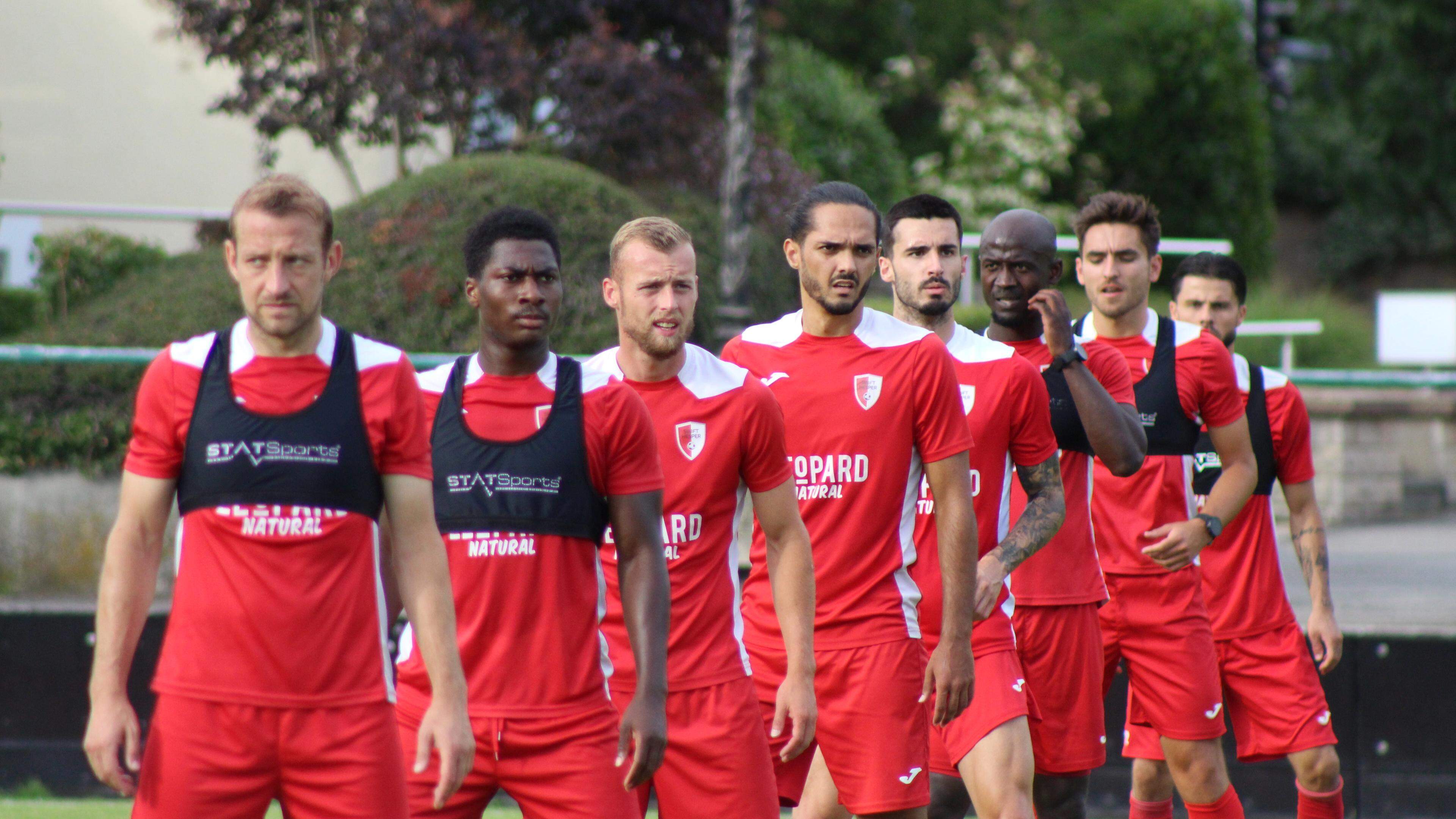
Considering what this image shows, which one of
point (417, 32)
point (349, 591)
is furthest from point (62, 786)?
point (417, 32)

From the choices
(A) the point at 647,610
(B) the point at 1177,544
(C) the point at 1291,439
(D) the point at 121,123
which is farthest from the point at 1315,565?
(D) the point at 121,123

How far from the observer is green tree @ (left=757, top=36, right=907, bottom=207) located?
23359mm

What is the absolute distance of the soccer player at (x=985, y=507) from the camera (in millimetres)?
5547

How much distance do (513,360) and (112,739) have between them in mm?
1423

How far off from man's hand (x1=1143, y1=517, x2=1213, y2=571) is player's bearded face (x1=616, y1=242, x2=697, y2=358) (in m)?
2.48

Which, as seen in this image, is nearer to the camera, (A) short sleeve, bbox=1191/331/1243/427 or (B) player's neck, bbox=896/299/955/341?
(B) player's neck, bbox=896/299/955/341

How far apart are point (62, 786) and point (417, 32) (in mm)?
8303

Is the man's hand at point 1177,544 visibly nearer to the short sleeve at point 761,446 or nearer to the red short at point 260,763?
the short sleeve at point 761,446

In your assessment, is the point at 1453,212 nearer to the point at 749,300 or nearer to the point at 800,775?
the point at 749,300

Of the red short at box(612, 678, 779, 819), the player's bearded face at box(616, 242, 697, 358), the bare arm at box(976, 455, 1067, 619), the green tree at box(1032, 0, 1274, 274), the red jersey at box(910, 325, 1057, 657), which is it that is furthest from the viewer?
the green tree at box(1032, 0, 1274, 274)

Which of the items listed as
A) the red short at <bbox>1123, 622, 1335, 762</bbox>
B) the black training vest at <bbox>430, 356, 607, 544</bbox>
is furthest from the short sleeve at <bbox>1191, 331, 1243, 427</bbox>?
the black training vest at <bbox>430, 356, 607, 544</bbox>

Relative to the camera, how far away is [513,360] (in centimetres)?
457

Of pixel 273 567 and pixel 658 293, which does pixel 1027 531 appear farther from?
pixel 273 567

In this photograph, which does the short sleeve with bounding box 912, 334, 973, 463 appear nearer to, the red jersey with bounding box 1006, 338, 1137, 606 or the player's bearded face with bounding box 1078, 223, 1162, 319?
the red jersey with bounding box 1006, 338, 1137, 606
